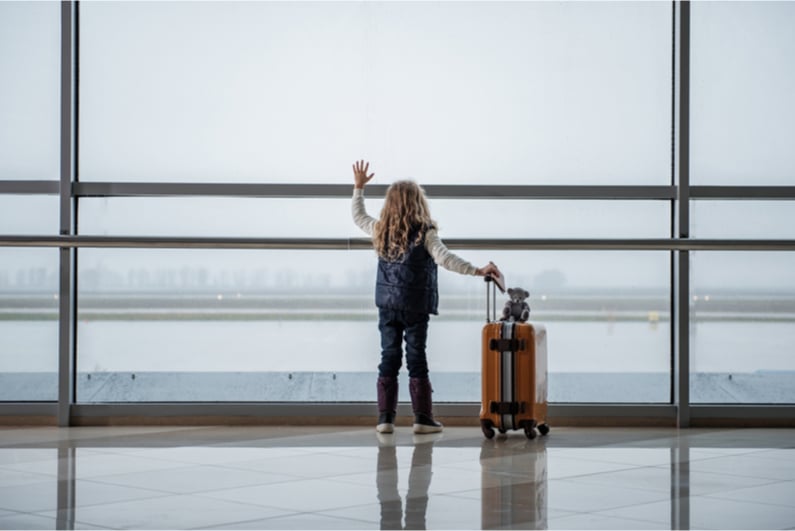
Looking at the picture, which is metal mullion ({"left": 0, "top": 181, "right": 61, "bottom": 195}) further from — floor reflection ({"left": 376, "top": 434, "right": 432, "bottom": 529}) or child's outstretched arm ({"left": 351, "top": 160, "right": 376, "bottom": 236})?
floor reflection ({"left": 376, "top": 434, "right": 432, "bottom": 529})

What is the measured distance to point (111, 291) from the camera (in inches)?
266

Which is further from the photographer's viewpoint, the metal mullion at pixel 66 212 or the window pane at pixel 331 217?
the window pane at pixel 331 217

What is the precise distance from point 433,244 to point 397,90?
1.19 meters

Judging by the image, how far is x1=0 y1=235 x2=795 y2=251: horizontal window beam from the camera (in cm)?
641

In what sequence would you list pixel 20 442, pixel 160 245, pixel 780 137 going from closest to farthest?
pixel 20 442, pixel 160 245, pixel 780 137

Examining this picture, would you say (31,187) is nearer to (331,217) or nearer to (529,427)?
(331,217)

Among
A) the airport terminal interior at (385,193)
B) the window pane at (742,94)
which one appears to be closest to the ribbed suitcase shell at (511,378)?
the airport terminal interior at (385,193)

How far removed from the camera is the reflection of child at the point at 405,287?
6145 millimetres

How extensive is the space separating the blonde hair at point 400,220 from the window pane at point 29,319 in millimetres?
1950

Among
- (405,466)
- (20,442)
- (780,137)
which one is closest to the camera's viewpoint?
(405,466)

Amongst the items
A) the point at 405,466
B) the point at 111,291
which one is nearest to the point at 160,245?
the point at 111,291

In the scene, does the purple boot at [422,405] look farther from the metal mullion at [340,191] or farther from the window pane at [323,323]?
the metal mullion at [340,191]

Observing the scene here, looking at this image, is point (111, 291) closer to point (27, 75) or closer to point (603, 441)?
point (27, 75)

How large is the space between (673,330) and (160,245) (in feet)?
9.75
